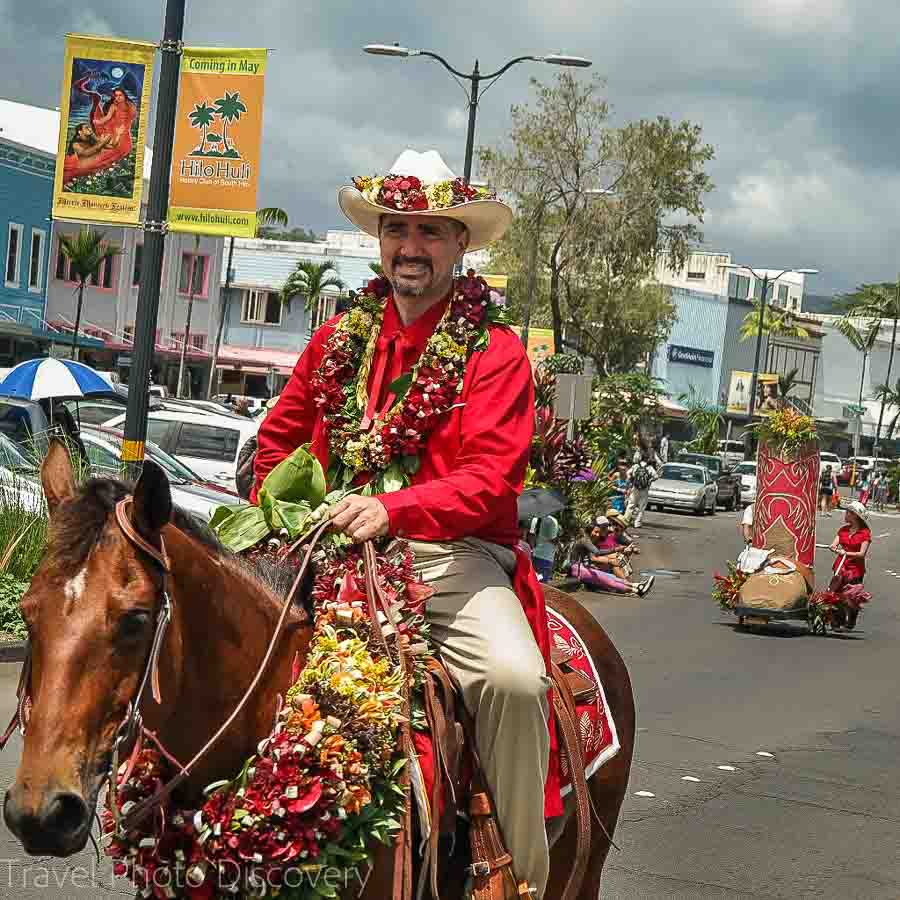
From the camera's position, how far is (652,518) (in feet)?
144

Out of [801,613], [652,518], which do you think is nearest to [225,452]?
[801,613]

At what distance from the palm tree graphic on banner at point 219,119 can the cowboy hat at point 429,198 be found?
23.4 feet

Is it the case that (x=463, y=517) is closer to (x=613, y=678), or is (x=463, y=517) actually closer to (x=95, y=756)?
(x=95, y=756)

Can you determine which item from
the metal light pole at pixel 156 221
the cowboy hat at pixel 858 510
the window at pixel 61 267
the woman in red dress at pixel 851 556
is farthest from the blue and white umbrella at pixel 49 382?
the window at pixel 61 267

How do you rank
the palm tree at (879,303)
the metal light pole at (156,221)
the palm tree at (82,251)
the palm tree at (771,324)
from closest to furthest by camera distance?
the metal light pole at (156,221) → the palm tree at (82,251) → the palm tree at (879,303) → the palm tree at (771,324)

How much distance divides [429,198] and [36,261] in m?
43.5

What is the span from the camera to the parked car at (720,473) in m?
51.1

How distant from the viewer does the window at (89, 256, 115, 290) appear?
164ft

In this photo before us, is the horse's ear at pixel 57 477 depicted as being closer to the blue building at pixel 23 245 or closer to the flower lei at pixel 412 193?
the flower lei at pixel 412 193

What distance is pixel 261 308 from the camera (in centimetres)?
6856

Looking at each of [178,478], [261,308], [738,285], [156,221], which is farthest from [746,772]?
[738,285]

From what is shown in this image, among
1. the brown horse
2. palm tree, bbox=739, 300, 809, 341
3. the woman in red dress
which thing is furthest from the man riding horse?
palm tree, bbox=739, 300, 809, 341

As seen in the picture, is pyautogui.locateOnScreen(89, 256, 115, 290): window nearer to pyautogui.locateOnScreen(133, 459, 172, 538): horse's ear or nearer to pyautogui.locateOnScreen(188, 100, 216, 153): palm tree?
pyautogui.locateOnScreen(188, 100, 216, 153): palm tree

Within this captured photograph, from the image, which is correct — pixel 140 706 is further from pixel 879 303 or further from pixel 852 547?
pixel 879 303
